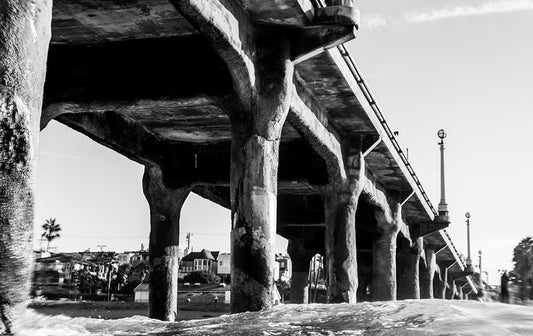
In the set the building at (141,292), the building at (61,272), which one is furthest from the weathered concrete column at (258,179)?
the building at (141,292)

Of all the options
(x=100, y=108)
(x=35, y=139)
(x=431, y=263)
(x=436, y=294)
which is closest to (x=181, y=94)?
(x=100, y=108)

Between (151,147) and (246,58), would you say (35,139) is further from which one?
(151,147)

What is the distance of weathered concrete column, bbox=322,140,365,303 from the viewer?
17906mm

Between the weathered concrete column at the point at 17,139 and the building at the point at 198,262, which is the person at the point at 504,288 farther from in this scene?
the building at the point at 198,262

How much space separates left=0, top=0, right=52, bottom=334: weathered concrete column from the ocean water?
378 mm

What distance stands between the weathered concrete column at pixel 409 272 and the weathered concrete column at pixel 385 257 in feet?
22.6

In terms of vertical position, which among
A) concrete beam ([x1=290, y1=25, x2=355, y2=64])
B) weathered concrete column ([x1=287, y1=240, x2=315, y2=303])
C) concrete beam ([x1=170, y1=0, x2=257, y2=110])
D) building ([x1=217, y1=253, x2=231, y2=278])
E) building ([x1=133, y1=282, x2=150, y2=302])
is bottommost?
building ([x1=133, y1=282, x2=150, y2=302])

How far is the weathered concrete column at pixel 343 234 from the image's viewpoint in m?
17.9

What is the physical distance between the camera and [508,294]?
10180 millimetres

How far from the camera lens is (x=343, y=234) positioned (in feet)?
59.3

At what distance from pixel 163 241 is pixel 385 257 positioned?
8.48m

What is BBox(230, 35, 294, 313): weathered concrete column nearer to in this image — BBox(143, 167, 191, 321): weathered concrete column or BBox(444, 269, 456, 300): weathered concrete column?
BBox(143, 167, 191, 321): weathered concrete column

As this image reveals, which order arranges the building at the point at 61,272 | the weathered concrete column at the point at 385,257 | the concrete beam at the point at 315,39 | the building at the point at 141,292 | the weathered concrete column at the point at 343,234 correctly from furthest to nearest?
the building at the point at 141,292 → the building at the point at 61,272 → the weathered concrete column at the point at 385,257 → the weathered concrete column at the point at 343,234 → the concrete beam at the point at 315,39

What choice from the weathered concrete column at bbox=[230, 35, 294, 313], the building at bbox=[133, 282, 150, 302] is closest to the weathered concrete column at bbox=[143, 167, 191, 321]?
the weathered concrete column at bbox=[230, 35, 294, 313]
